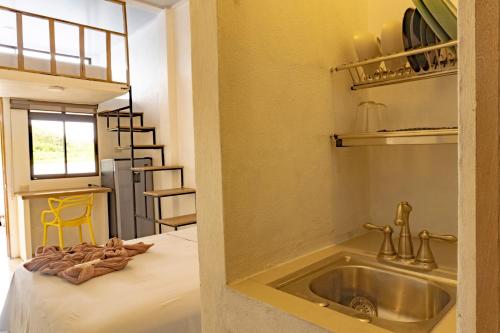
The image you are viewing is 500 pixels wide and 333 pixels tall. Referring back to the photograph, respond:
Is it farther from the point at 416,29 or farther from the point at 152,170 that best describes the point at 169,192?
the point at 416,29

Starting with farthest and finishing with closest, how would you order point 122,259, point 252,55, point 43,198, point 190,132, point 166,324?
point 43,198 < point 190,132 < point 122,259 < point 166,324 < point 252,55

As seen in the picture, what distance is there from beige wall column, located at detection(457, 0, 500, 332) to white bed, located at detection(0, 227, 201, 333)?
140 cm

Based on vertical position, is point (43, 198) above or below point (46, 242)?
above

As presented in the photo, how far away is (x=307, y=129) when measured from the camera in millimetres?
1108

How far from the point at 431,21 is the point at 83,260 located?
2207mm

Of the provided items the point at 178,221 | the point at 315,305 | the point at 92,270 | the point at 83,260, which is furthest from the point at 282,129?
the point at 178,221

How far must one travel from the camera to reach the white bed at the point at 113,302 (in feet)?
4.73

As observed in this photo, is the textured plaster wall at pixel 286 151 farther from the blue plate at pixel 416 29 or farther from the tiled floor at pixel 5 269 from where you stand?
the tiled floor at pixel 5 269

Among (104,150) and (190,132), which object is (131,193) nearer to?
A: (104,150)

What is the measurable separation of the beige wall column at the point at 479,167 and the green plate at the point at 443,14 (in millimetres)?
631

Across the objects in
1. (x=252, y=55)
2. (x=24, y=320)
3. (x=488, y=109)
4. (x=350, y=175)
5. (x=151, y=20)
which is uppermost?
(x=151, y=20)

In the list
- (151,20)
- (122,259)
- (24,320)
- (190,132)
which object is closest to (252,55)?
(122,259)

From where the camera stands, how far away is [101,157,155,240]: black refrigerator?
4.69 metres

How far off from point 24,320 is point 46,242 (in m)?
3.38
